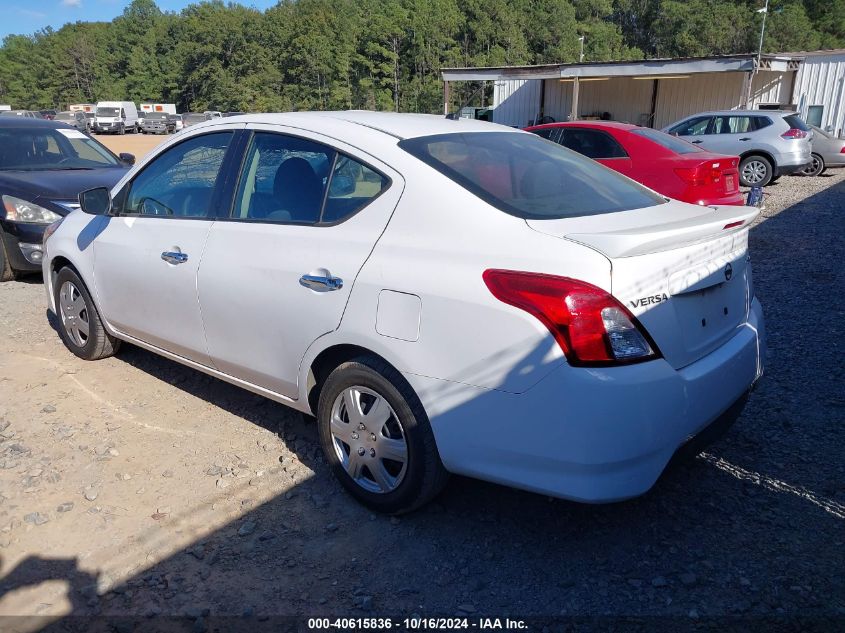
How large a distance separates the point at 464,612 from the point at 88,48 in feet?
402

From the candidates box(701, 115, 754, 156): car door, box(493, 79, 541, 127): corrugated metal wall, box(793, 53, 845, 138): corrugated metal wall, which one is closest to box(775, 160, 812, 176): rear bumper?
box(701, 115, 754, 156): car door

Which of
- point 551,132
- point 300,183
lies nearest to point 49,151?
point 300,183

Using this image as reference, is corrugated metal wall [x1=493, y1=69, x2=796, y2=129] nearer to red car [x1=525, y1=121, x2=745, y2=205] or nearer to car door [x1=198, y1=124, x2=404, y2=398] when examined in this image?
red car [x1=525, y1=121, x2=745, y2=205]

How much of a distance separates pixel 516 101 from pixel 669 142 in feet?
77.6

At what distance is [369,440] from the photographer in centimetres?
297

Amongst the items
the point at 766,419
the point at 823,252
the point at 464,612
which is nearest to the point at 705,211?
the point at 766,419

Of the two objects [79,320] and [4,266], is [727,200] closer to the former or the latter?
[79,320]

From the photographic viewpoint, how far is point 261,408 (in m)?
4.24

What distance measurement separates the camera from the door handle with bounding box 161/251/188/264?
3662mm

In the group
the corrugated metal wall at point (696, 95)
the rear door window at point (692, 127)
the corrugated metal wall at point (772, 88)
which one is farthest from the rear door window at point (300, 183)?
the corrugated metal wall at point (696, 95)

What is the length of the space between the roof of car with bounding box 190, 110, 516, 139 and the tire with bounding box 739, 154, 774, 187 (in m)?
13.2

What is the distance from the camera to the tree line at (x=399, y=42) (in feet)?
220

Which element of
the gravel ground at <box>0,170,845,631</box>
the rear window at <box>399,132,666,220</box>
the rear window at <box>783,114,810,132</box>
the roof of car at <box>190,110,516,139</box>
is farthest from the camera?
the rear window at <box>783,114,810,132</box>

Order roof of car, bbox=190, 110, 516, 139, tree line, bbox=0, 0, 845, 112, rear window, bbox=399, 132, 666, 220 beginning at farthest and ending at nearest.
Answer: tree line, bbox=0, 0, 845, 112 → roof of car, bbox=190, 110, 516, 139 → rear window, bbox=399, 132, 666, 220
